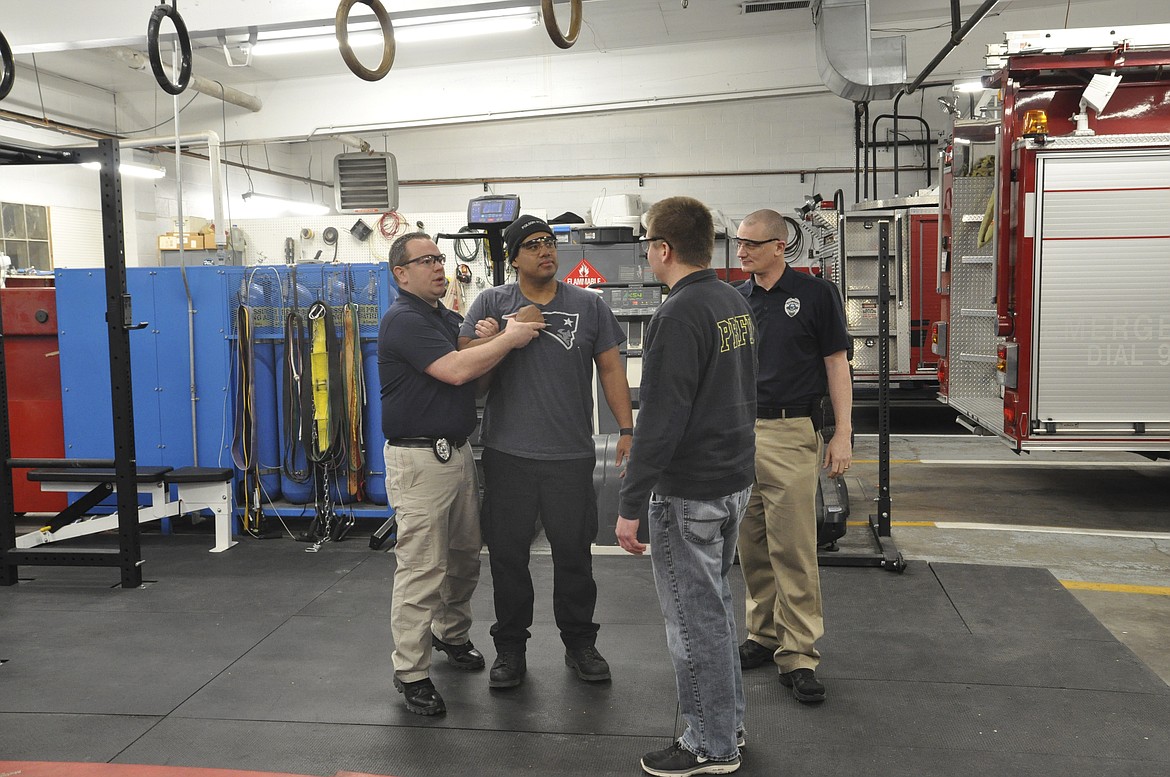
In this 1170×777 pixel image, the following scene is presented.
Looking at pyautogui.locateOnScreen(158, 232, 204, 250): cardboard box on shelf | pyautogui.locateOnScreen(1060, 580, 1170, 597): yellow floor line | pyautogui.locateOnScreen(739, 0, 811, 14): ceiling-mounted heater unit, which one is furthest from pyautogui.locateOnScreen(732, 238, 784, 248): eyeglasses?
pyautogui.locateOnScreen(158, 232, 204, 250): cardboard box on shelf

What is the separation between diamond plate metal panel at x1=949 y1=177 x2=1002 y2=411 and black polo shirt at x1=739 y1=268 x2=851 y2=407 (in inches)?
141

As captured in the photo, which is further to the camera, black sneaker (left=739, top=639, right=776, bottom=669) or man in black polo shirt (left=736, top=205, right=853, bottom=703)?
black sneaker (left=739, top=639, right=776, bottom=669)

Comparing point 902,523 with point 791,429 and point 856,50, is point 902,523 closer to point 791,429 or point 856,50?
point 791,429

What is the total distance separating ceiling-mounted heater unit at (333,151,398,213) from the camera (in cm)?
1052

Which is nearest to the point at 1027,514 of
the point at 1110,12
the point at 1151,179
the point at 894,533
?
the point at 894,533

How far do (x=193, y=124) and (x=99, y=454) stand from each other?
828cm

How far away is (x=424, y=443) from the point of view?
3412 millimetres

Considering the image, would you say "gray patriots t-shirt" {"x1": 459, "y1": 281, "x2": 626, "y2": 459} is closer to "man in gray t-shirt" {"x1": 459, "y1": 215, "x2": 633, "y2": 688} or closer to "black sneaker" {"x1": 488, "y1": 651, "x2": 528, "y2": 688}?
"man in gray t-shirt" {"x1": 459, "y1": 215, "x2": 633, "y2": 688}

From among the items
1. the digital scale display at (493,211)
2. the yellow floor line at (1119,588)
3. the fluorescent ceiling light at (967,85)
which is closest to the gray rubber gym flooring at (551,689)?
the yellow floor line at (1119,588)

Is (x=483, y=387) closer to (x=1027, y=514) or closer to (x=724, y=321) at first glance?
(x=724, y=321)

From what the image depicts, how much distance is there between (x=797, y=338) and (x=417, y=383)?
1.52 m

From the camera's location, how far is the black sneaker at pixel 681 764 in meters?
2.76

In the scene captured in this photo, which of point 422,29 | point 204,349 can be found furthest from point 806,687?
point 422,29

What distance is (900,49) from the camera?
9.58 metres
